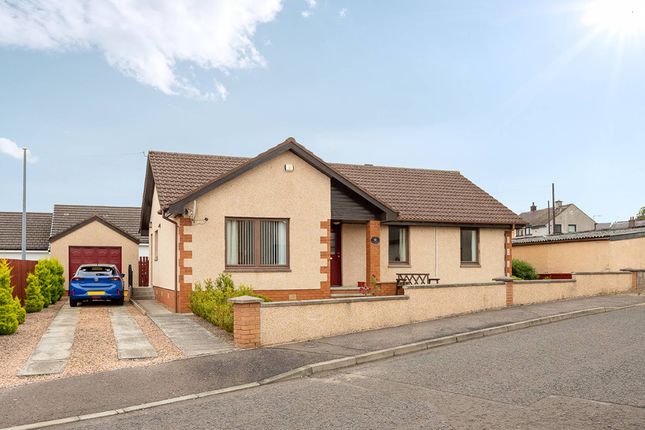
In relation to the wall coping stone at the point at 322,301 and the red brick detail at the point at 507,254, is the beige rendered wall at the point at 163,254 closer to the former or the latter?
the wall coping stone at the point at 322,301

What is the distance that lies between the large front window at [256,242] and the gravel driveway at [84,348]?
10.1 ft

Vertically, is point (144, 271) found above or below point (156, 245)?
below

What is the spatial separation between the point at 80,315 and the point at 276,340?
26.6 feet

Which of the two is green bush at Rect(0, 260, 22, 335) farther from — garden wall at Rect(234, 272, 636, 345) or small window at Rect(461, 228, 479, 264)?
small window at Rect(461, 228, 479, 264)

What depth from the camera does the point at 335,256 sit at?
2108 centimetres

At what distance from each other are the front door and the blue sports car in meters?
7.44

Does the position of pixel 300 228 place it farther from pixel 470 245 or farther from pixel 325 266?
pixel 470 245

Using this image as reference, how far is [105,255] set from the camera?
29.2 m

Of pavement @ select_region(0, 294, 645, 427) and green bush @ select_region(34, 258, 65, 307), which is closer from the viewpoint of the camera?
pavement @ select_region(0, 294, 645, 427)

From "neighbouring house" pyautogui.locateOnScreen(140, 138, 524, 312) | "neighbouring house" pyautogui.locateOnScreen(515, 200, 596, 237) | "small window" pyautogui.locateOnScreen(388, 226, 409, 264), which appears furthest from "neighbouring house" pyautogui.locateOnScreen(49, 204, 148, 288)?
"neighbouring house" pyautogui.locateOnScreen(515, 200, 596, 237)

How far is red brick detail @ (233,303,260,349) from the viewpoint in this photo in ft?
36.3

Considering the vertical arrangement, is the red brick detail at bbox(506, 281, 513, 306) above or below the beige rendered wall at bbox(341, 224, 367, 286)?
below

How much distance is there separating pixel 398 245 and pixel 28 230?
23.8 m

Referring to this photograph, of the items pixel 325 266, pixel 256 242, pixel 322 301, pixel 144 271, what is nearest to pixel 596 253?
pixel 325 266
